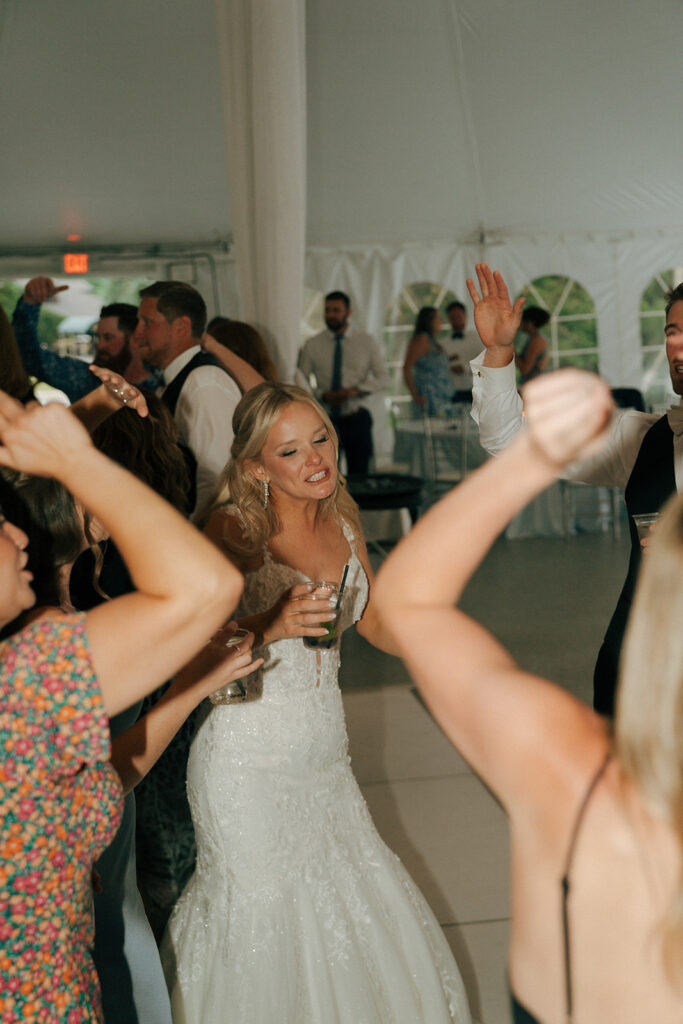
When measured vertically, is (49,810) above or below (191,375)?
below

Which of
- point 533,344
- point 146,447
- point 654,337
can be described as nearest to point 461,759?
point 146,447

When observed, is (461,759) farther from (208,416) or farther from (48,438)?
(48,438)

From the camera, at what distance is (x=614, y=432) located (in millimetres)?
2453

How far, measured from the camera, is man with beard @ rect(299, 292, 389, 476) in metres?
8.31

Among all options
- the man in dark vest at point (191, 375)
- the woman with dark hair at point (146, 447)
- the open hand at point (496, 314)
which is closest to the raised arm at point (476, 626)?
the open hand at point (496, 314)

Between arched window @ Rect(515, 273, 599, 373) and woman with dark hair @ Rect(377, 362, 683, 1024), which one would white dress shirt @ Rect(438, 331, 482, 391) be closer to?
arched window @ Rect(515, 273, 599, 373)

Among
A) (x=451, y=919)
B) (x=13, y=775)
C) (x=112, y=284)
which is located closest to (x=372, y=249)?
(x=112, y=284)

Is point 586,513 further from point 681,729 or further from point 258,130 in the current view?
point 681,729

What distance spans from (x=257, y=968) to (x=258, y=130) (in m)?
3.46

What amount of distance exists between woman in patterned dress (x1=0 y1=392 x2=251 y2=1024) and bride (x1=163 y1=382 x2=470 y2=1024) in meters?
0.86

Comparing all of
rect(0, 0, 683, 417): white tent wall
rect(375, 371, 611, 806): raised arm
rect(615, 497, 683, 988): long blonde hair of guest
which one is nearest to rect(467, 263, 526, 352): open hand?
rect(375, 371, 611, 806): raised arm

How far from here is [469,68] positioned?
889 centimetres

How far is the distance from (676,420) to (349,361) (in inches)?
251

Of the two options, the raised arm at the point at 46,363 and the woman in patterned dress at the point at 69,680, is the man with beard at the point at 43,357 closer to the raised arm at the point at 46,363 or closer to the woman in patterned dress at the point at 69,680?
the raised arm at the point at 46,363
